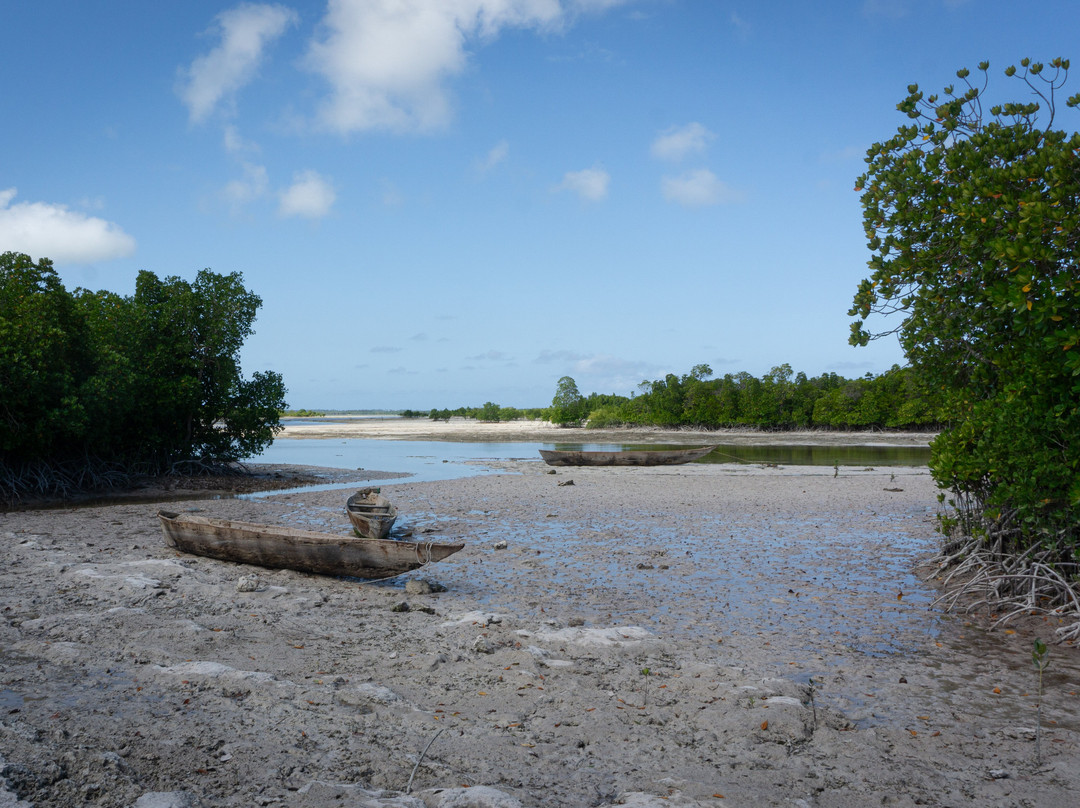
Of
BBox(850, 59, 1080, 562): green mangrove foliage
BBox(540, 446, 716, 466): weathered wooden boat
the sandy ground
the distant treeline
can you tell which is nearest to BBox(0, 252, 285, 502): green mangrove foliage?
the sandy ground

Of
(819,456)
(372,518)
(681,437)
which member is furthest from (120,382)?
(681,437)

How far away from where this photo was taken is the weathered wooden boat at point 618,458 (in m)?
34.5

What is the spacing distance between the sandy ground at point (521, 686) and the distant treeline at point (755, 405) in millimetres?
53871

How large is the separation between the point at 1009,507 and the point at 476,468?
26803 millimetres

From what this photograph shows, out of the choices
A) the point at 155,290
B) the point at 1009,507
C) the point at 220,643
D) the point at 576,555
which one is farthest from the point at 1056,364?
the point at 155,290

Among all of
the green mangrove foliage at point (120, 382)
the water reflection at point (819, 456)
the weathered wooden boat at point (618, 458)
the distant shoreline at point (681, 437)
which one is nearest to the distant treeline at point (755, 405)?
the distant shoreline at point (681, 437)

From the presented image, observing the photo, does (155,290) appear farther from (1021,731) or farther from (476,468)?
(1021,731)

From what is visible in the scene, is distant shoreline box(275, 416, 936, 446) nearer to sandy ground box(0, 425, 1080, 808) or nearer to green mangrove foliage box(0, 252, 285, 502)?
green mangrove foliage box(0, 252, 285, 502)

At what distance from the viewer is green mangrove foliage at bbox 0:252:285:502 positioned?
59.7 ft

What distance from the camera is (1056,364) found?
7.09 metres

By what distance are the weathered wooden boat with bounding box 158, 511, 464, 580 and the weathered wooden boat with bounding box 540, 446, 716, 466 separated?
77.8 ft

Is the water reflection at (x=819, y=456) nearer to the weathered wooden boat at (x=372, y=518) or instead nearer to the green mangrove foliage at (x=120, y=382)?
the weathered wooden boat at (x=372, y=518)

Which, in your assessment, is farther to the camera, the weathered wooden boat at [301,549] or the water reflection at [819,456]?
the water reflection at [819,456]

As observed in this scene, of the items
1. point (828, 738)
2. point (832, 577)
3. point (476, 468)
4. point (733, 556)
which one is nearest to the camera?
point (828, 738)
